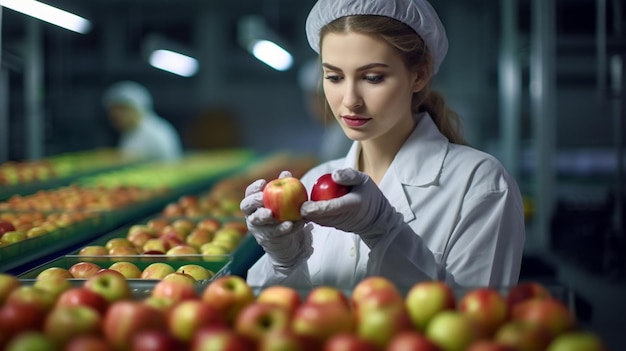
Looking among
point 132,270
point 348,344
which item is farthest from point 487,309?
point 132,270

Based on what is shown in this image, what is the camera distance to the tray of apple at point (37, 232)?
8.24 feet

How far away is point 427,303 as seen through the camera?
128 centimetres

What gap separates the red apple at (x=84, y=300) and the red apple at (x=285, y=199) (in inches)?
23.9

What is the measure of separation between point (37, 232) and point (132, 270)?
0.88 m

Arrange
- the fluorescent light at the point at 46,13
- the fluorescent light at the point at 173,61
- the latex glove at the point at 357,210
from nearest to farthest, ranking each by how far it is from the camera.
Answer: the latex glove at the point at 357,210 < the fluorescent light at the point at 46,13 < the fluorescent light at the point at 173,61

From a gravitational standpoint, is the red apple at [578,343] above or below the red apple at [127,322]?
below

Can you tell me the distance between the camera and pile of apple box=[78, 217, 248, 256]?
8.61 ft

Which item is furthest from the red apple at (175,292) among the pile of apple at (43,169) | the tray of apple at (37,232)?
the pile of apple at (43,169)

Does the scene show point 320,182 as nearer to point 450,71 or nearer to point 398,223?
point 398,223

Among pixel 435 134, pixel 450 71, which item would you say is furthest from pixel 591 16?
pixel 435 134

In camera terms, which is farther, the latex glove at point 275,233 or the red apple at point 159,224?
the red apple at point 159,224

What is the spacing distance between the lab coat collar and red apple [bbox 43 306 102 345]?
4.06 feet

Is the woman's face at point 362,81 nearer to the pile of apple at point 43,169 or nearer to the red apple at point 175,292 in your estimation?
the red apple at point 175,292

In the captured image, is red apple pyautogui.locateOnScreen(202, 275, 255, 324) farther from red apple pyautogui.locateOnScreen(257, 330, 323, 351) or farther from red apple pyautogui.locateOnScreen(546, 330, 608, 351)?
red apple pyautogui.locateOnScreen(546, 330, 608, 351)
